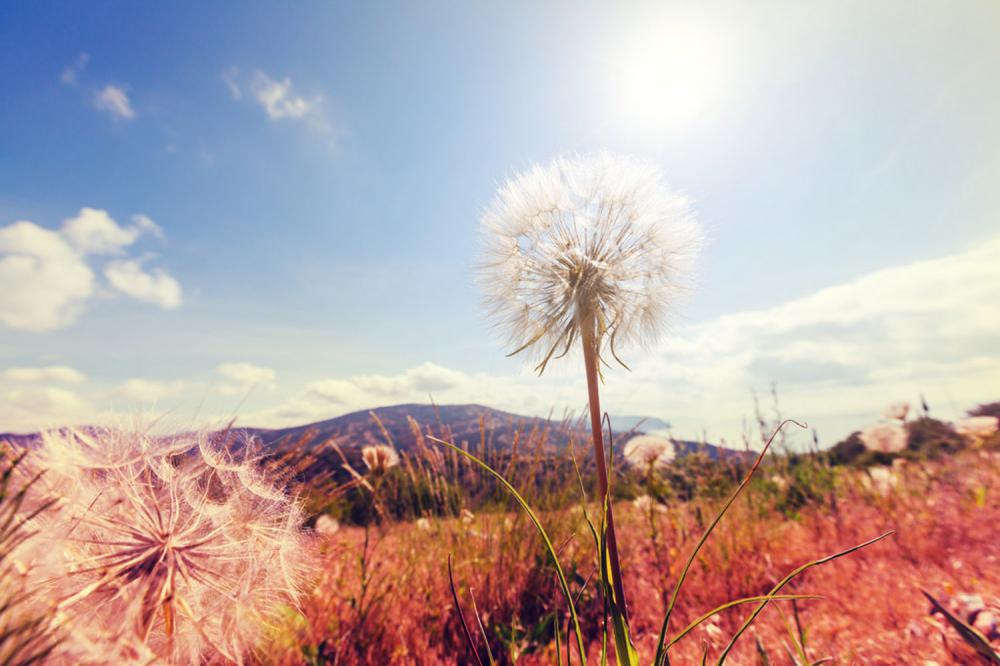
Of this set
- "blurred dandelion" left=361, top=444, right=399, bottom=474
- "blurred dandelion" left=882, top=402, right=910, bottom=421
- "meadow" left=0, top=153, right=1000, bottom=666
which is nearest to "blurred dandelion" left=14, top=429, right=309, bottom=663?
"meadow" left=0, top=153, right=1000, bottom=666

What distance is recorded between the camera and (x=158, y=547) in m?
1.50

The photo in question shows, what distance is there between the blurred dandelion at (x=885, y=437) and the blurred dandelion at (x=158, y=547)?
7684 millimetres

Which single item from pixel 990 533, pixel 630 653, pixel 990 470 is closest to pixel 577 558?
pixel 630 653

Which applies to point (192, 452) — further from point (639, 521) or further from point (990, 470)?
point (990, 470)

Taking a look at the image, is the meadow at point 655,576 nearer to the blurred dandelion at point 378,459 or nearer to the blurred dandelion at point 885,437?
the blurred dandelion at point 378,459

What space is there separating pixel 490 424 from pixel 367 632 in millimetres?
2148

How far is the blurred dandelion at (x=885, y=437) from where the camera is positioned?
19.8 ft

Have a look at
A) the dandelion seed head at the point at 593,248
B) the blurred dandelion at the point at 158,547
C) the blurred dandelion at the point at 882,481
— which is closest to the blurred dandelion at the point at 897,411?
the blurred dandelion at the point at 882,481

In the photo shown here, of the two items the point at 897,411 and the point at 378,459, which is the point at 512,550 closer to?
the point at 378,459

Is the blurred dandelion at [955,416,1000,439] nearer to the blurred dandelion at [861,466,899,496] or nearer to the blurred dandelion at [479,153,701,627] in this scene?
the blurred dandelion at [861,466,899,496]

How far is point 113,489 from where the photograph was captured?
1561 millimetres

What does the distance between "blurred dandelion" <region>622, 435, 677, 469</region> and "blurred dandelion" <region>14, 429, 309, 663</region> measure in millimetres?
3704

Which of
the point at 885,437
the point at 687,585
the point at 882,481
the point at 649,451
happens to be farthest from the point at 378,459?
the point at 885,437

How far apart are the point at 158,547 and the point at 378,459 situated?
217cm
